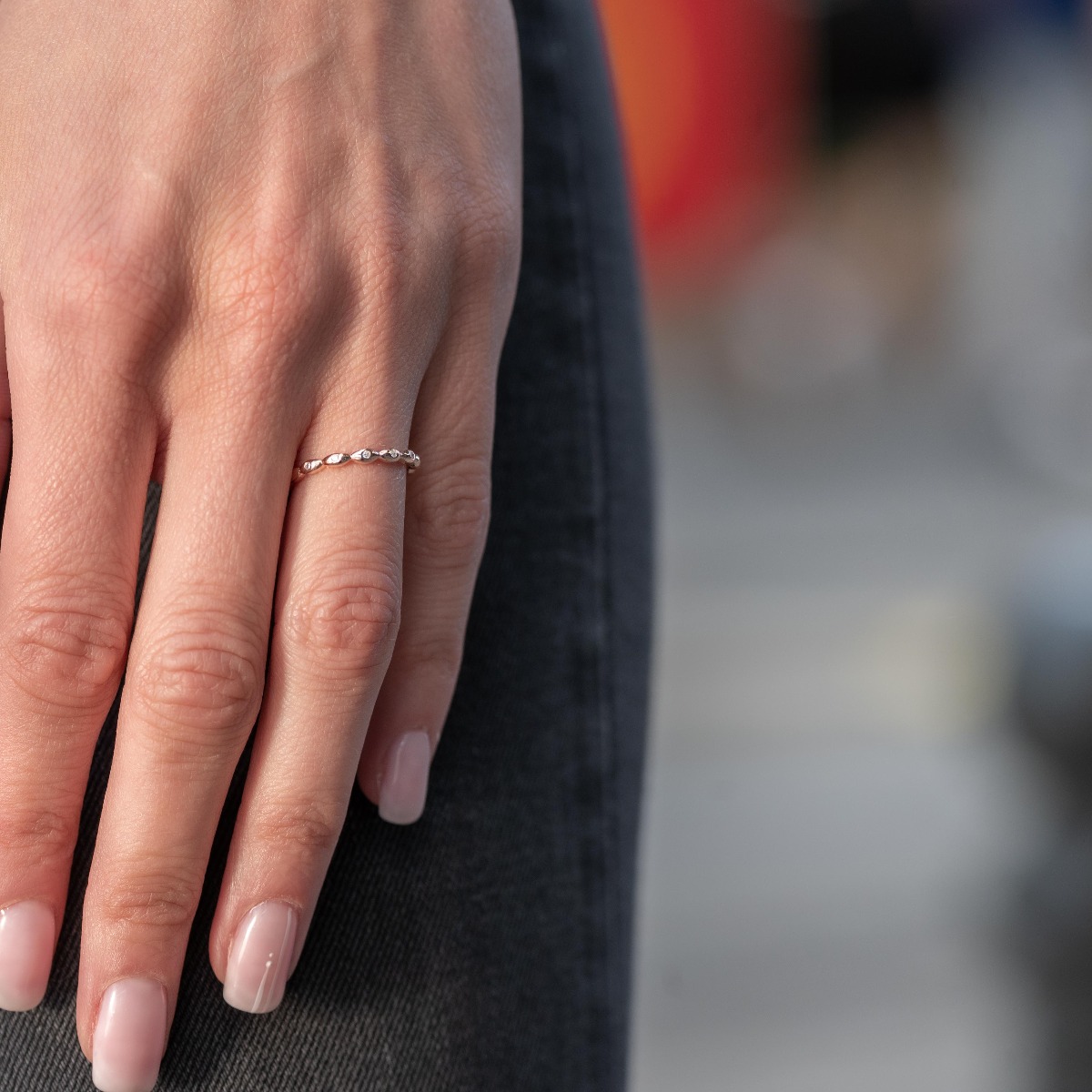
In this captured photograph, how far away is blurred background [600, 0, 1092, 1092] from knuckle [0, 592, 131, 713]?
3.55ft

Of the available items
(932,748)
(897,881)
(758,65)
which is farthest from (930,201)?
(897,881)

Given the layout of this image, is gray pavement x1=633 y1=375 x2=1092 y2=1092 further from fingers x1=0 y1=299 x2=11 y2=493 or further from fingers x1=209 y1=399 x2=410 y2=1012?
fingers x1=0 y1=299 x2=11 y2=493

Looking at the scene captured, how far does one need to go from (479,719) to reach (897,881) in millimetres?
1743

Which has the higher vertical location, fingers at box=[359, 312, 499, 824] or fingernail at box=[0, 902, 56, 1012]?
fingers at box=[359, 312, 499, 824]

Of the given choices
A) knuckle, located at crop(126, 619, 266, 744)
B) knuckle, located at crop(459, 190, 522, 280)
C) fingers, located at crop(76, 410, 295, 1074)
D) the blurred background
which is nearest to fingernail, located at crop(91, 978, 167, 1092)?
fingers, located at crop(76, 410, 295, 1074)

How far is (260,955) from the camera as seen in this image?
1.81ft

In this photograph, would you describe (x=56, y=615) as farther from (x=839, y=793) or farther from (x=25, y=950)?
(x=839, y=793)

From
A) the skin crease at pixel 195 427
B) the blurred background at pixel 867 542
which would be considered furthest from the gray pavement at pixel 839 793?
the skin crease at pixel 195 427

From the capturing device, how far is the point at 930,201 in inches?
261

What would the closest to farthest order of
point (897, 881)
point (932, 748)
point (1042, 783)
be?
point (1042, 783)
point (897, 881)
point (932, 748)

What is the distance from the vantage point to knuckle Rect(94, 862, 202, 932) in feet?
1.71

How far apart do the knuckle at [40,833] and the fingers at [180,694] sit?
0.08ft

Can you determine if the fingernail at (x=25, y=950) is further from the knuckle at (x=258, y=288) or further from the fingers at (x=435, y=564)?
the knuckle at (x=258, y=288)

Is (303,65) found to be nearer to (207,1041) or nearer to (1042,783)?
(207,1041)
